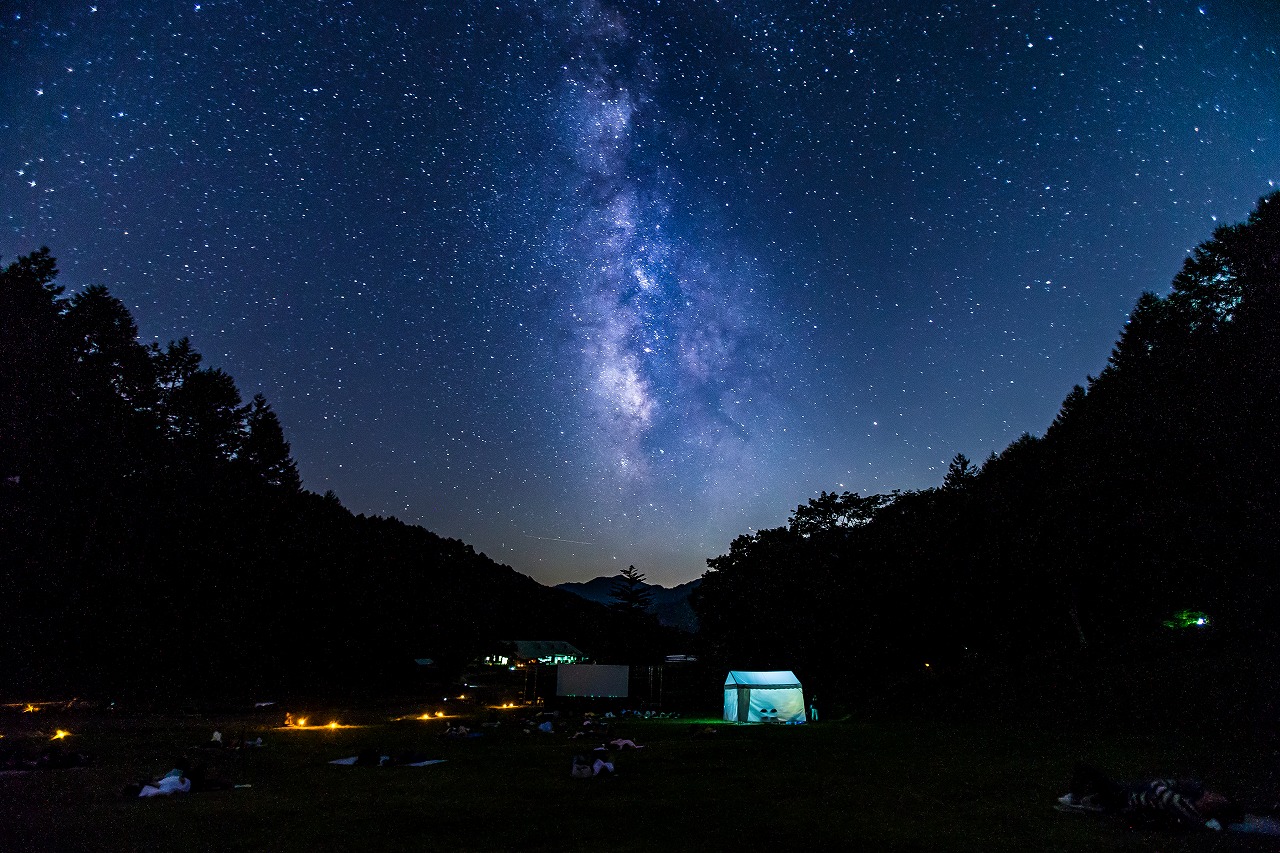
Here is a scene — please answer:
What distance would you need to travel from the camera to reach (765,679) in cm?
3462

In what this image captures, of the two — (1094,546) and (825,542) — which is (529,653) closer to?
(825,542)

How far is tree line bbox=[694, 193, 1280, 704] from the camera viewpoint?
989 inches

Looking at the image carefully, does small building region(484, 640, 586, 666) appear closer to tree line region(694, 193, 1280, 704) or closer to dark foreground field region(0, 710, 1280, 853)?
tree line region(694, 193, 1280, 704)

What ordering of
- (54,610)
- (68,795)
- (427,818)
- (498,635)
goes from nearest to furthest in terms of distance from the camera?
(427,818)
(68,795)
(54,610)
(498,635)

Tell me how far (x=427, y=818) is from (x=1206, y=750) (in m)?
20.0

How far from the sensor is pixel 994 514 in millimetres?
45656

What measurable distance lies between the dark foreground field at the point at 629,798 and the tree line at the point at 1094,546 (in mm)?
8215

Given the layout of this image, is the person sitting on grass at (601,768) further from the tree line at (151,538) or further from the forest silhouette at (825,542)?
the tree line at (151,538)

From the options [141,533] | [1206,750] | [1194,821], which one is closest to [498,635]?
[141,533]

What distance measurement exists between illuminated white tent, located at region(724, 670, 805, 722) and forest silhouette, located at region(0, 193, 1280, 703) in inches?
370

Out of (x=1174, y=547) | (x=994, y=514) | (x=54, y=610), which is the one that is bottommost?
(x=54, y=610)

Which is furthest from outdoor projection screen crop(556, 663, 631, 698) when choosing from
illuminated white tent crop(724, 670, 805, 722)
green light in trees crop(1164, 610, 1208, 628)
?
green light in trees crop(1164, 610, 1208, 628)

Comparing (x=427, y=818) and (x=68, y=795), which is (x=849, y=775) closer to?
(x=427, y=818)

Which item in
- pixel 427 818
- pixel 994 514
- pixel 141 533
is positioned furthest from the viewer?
pixel 994 514
